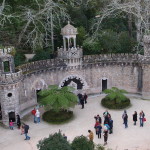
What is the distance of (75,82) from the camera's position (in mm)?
33625

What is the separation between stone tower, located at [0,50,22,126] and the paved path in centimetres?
156

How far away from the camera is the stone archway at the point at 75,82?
32875mm

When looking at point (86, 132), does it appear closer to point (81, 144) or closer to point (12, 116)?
point (81, 144)

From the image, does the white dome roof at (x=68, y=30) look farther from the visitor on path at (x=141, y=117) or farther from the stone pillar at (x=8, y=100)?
the visitor on path at (x=141, y=117)

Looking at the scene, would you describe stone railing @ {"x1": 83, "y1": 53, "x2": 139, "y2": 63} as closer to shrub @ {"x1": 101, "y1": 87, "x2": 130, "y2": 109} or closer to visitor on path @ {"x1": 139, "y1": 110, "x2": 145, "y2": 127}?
shrub @ {"x1": 101, "y1": 87, "x2": 130, "y2": 109}

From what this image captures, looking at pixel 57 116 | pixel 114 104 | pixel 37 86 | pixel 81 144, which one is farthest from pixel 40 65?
pixel 81 144

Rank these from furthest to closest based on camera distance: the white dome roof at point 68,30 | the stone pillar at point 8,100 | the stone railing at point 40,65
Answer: the white dome roof at point 68,30 → the stone railing at point 40,65 → the stone pillar at point 8,100

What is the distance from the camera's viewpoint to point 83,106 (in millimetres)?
30922

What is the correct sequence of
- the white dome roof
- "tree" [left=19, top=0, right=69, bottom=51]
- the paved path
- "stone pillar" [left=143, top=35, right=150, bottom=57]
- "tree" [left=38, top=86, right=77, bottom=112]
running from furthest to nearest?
"tree" [left=19, top=0, right=69, bottom=51] → the white dome roof → "stone pillar" [left=143, top=35, right=150, bottom=57] → "tree" [left=38, top=86, right=77, bottom=112] → the paved path

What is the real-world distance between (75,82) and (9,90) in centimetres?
915

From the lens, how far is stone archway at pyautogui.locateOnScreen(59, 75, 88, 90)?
32.9m

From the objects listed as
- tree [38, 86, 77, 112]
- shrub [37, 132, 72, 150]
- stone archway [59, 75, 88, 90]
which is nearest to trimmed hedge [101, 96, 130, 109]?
stone archway [59, 75, 88, 90]

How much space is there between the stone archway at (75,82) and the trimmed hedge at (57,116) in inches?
187

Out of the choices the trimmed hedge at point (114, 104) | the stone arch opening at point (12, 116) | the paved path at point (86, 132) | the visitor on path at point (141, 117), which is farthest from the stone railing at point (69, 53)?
the visitor on path at point (141, 117)
